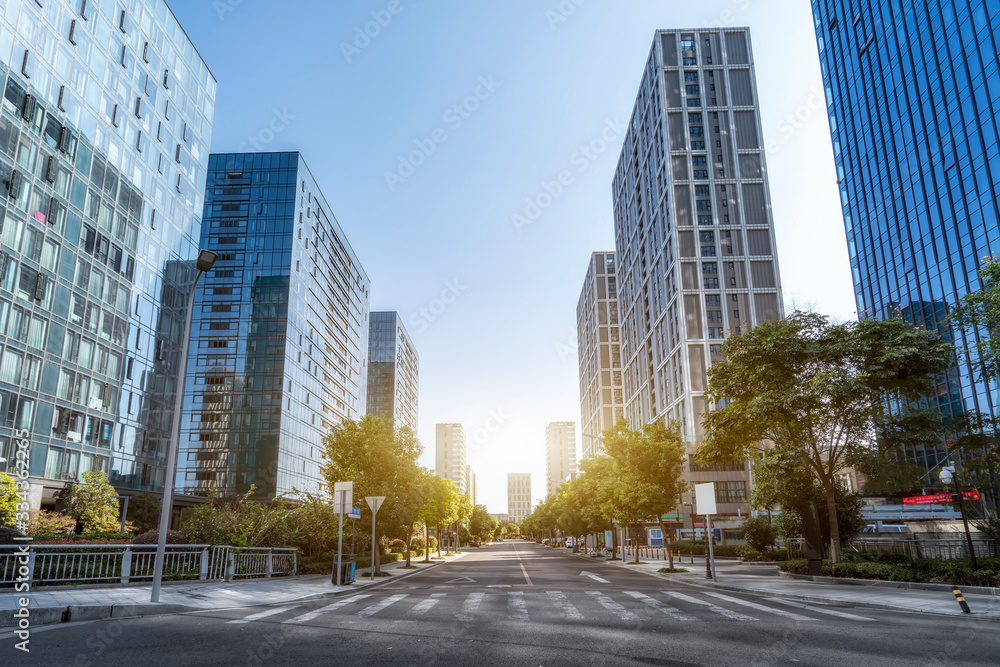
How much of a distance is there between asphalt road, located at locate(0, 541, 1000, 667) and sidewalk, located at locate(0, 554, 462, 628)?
618 mm

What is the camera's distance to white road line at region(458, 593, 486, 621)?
13185 mm

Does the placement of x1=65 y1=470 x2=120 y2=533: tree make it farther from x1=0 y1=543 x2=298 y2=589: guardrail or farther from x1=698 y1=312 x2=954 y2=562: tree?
x1=698 y1=312 x2=954 y2=562: tree

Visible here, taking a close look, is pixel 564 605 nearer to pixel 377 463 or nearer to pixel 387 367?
pixel 377 463

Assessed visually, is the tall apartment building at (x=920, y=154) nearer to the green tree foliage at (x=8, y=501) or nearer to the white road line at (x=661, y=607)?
the white road line at (x=661, y=607)

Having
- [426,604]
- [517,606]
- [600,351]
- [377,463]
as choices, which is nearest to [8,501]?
[377,463]

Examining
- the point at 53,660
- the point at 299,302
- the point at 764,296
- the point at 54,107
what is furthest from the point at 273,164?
the point at 53,660

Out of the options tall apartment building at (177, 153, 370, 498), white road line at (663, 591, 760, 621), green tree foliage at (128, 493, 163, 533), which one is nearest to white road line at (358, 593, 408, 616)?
white road line at (663, 591, 760, 621)

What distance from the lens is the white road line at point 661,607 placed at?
43.3 feet

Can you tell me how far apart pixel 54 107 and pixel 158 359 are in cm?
2063

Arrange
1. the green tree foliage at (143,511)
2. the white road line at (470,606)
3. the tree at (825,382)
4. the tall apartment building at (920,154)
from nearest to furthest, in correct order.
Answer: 1. the white road line at (470,606)
2. the tree at (825,382)
3. the green tree foliage at (143,511)
4. the tall apartment building at (920,154)

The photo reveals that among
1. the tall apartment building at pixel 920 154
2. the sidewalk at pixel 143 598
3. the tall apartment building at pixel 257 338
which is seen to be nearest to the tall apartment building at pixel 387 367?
the tall apartment building at pixel 257 338

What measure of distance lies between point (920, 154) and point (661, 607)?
232ft

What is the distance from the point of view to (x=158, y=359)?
177 ft

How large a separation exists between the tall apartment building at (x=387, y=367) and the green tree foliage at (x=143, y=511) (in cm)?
11070
